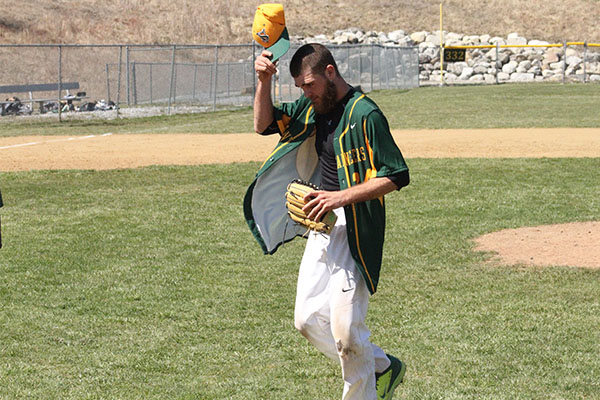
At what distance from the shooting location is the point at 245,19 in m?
58.5

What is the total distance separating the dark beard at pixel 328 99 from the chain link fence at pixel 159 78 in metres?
23.9

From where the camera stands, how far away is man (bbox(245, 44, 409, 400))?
437cm

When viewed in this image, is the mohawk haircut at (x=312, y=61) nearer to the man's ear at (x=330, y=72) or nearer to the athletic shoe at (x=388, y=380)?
the man's ear at (x=330, y=72)

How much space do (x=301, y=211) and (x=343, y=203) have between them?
0.25 m

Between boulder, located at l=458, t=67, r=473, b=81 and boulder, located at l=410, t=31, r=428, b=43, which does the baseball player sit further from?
boulder, located at l=410, t=31, r=428, b=43

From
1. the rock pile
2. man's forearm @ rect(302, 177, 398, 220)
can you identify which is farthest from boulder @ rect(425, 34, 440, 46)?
man's forearm @ rect(302, 177, 398, 220)

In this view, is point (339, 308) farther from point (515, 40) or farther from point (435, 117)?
point (515, 40)

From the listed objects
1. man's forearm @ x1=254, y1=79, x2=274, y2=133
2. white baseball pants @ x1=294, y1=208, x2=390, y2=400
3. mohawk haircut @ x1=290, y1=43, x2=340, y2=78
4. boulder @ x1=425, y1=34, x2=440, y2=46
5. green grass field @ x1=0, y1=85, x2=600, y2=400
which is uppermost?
boulder @ x1=425, y1=34, x2=440, y2=46

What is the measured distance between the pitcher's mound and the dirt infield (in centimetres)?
639

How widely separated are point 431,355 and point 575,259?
331 centimetres

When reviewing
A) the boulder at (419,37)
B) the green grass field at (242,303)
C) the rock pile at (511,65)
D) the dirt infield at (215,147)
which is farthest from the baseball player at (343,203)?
the boulder at (419,37)

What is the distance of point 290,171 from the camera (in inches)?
197

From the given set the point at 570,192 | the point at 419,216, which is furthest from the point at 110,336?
the point at 570,192

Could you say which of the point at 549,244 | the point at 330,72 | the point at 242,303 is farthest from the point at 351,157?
the point at 549,244
